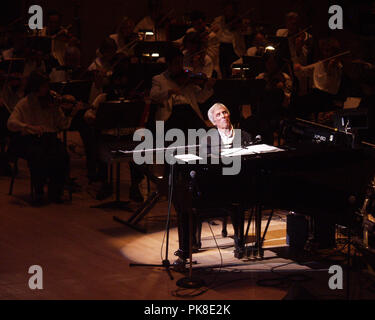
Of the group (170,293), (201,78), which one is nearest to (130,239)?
(170,293)

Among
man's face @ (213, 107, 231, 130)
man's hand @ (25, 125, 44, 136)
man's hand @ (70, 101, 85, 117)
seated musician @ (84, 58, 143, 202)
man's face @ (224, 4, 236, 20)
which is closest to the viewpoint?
man's face @ (213, 107, 231, 130)

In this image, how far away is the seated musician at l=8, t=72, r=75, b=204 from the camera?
6.78m

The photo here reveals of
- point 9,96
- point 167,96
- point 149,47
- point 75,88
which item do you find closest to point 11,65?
point 9,96

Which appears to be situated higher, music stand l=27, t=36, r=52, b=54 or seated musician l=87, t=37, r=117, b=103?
music stand l=27, t=36, r=52, b=54

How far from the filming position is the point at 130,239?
577cm

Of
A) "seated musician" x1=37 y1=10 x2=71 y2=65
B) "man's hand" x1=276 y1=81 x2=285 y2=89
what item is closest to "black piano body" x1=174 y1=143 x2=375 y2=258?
"man's hand" x1=276 y1=81 x2=285 y2=89

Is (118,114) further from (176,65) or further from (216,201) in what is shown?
(216,201)

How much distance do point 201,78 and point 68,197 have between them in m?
1.80

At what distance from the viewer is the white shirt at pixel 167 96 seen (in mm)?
7102

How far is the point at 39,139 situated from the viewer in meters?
6.92

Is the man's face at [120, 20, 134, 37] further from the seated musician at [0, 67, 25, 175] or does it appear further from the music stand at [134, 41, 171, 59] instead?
the seated musician at [0, 67, 25, 175]

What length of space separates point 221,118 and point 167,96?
4.88 ft

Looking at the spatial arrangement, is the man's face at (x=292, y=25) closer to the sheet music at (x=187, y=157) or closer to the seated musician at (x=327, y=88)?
the seated musician at (x=327, y=88)

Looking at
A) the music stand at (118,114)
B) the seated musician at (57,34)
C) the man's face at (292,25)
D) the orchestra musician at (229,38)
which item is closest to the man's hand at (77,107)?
the music stand at (118,114)
